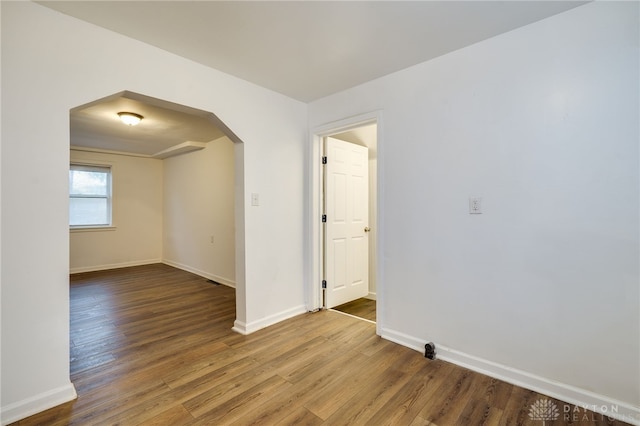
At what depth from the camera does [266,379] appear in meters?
2.00

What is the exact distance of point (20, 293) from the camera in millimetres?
1639

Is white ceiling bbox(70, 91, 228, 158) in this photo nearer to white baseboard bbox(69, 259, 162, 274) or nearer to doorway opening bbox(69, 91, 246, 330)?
doorway opening bbox(69, 91, 246, 330)

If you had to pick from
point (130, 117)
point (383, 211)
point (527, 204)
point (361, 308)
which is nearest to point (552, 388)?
point (527, 204)

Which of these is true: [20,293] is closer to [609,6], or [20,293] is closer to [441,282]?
[441,282]

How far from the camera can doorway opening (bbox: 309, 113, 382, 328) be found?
3.28 m

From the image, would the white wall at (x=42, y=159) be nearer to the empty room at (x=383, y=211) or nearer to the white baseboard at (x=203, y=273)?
the empty room at (x=383, y=211)

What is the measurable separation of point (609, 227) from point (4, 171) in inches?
134

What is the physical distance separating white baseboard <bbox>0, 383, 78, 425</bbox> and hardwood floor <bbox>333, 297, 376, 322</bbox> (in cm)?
245

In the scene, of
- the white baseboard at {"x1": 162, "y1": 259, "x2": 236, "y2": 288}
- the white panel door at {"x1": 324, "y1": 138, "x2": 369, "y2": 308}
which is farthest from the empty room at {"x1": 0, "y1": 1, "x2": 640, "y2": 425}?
the white baseboard at {"x1": 162, "y1": 259, "x2": 236, "y2": 288}

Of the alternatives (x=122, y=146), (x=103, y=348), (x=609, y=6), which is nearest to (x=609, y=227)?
(x=609, y=6)

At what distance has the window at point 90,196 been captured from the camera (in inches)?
215

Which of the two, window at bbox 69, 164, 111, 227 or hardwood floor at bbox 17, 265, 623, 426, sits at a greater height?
window at bbox 69, 164, 111, 227

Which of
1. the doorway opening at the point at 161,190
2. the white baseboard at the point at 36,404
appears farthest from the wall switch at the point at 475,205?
the white baseboard at the point at 36,404

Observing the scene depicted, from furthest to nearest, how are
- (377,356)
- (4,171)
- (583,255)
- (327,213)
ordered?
(327,213), (377,356), (583,255), (4,171)
